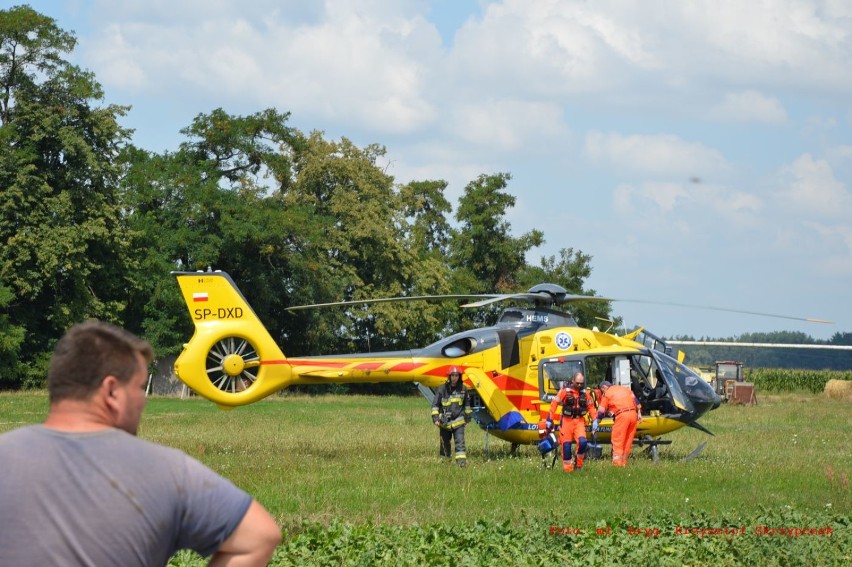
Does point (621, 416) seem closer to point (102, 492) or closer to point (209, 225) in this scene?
point (102, 492)

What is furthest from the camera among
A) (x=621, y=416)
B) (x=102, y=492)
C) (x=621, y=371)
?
(x=621, y=371)

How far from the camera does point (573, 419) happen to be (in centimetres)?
1745

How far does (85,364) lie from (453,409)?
15.1m

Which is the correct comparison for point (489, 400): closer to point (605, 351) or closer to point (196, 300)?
point (605, 351)

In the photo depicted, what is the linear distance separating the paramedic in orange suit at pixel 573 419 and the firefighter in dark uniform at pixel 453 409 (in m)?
1.52

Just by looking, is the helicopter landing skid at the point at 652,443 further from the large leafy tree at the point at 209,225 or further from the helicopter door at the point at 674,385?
the large leafy tree at the point at 209,225

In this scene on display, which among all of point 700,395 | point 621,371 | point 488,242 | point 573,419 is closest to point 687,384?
point 700,395

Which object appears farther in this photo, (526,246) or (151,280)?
(526,246)

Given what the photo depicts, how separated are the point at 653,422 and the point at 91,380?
1733 cm

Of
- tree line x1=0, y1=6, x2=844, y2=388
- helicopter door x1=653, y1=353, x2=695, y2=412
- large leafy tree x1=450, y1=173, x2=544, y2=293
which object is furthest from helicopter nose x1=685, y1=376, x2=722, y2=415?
large leafy tree x1=450, y1=173, x2=544, y2=293

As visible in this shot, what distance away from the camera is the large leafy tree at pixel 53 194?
42.4 m

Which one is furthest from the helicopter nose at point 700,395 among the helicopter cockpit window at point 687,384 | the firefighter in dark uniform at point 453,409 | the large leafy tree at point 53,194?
the large leafy tree at point 53,194

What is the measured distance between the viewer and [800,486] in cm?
1552

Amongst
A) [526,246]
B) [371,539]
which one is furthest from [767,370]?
[371,539]
